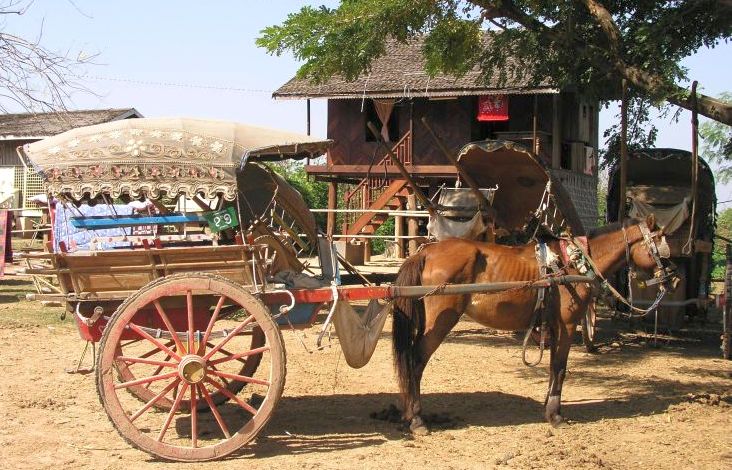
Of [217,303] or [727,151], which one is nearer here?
[217,303]

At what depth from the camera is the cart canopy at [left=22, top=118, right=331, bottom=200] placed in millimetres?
5648

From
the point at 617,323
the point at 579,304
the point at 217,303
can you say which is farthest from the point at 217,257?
the point at 617,323

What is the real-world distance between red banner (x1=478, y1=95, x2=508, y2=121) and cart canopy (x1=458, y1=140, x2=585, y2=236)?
32.7 ft

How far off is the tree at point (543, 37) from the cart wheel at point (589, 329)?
2.48 meters

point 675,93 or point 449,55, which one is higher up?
point 449,55

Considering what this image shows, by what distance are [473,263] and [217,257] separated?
2263mm

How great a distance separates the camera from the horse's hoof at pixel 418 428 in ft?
21.2

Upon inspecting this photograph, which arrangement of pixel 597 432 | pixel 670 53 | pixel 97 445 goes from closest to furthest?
1. pixel 97 445
2. pixel 597 432
3. pixel 670 53

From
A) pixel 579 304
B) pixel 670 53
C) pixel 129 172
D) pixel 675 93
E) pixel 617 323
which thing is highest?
pixel 670 53

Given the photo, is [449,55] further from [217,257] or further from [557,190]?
[217,257]

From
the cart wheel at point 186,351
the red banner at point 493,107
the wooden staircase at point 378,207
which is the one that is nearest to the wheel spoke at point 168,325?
the cart wheel at point 186,351

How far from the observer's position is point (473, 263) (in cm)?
698

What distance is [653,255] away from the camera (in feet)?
23.1

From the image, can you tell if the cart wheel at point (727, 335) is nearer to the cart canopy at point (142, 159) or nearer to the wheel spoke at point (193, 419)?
the cart canopy at point (142, 159)
